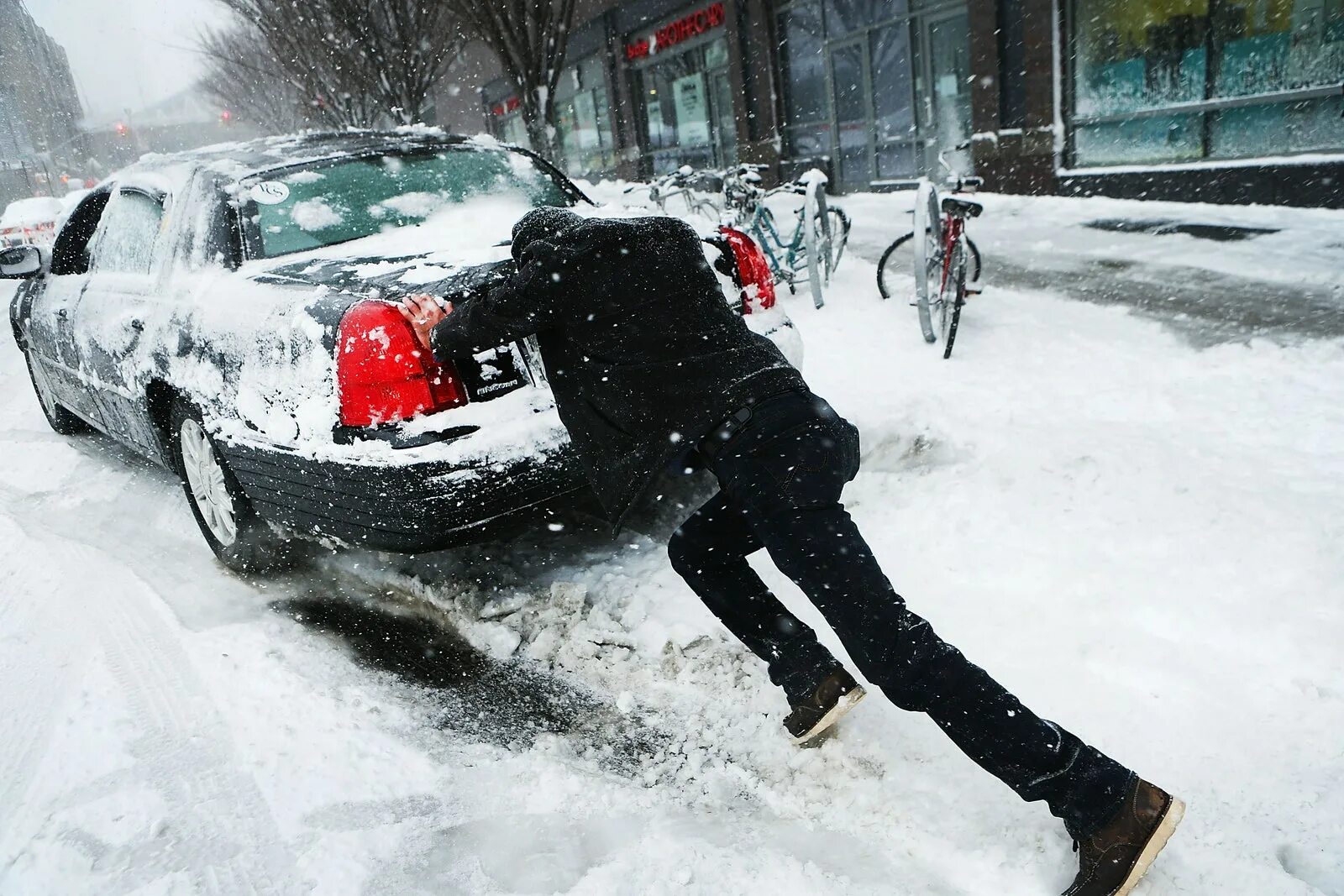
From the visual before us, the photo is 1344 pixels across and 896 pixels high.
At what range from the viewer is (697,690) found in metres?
2.93

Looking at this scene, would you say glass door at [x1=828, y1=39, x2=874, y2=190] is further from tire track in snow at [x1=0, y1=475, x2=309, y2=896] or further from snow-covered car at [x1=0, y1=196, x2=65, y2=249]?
snow-covered car at [x1=0, y1=196, x2=65, y2=249]

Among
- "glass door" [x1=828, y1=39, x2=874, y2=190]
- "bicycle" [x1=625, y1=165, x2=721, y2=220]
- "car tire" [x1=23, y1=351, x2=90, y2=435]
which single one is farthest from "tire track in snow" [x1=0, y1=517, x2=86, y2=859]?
"glass door" [x1=828, y1=39, x2=874, y2=190]

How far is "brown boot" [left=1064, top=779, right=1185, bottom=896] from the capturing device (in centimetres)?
196

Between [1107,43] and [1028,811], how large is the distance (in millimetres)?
11070

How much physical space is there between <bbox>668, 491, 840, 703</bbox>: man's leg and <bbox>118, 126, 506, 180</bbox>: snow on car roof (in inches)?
105

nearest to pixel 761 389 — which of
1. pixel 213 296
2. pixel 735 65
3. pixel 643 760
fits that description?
pixel 643 760

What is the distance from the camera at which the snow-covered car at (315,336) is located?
300cm

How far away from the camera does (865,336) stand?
6.40 metres

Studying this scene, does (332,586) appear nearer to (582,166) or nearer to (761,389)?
(761,389)

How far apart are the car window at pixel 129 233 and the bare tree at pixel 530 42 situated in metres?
6.79

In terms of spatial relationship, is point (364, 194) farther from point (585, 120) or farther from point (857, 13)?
point (585, 120)

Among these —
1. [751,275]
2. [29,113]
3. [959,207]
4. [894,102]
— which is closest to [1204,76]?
[894,102]

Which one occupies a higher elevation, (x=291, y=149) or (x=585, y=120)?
(x=585, y=120)

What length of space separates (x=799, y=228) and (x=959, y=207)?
200cm
